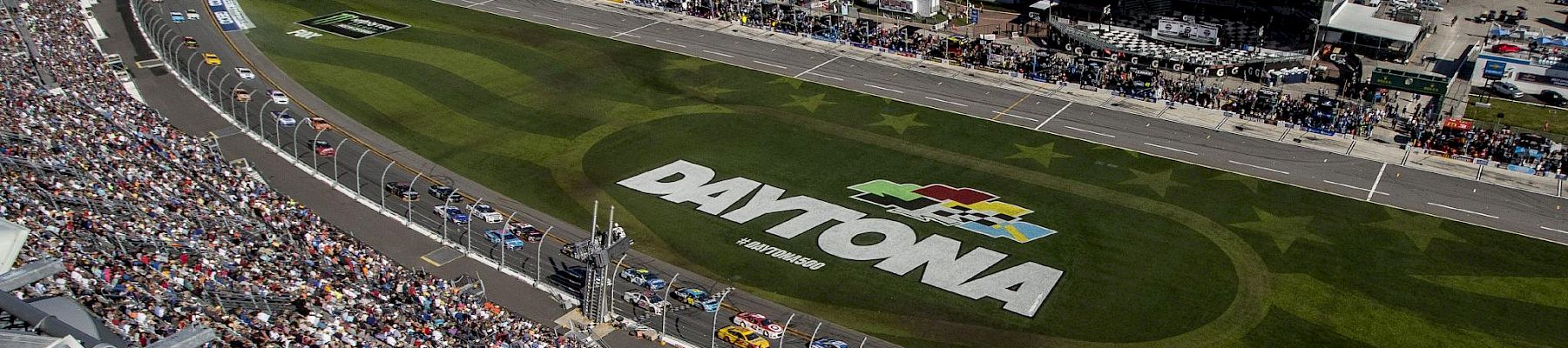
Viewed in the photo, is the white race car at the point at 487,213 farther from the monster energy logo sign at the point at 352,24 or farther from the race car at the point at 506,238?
the monster energy logo sign at the point at 352,24

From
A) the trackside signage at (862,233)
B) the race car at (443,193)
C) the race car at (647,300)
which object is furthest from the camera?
the race car at (443,193)

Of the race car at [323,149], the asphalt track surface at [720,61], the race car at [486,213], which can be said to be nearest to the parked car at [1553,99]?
the asphalt track surface at [720,61]

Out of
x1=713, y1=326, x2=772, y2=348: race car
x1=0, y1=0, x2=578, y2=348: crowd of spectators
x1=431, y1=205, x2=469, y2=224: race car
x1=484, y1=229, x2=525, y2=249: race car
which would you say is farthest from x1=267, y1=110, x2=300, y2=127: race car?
x1=713, y1=326, x2=772, y2=348: race car

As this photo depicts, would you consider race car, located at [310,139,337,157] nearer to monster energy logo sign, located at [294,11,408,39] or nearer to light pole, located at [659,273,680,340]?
light pole, located at [659,273,680,340]

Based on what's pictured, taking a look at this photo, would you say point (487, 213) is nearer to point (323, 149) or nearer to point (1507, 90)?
point (323, 149)

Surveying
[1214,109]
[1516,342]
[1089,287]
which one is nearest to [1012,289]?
[1089,287]

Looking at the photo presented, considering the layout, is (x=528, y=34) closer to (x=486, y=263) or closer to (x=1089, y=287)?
(x=486, y=263)
